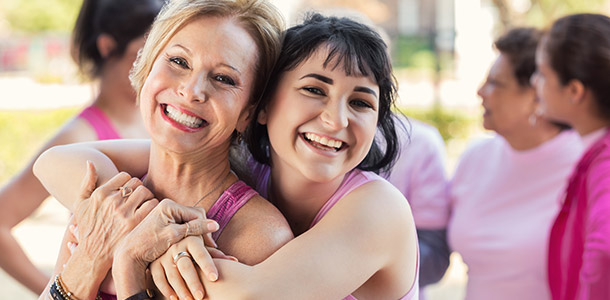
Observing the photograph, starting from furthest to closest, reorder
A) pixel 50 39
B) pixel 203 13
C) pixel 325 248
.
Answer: pixel 50 39, pixel 203 13, pixel 325 248

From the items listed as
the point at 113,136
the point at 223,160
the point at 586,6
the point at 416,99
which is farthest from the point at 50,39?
the point at 223,160

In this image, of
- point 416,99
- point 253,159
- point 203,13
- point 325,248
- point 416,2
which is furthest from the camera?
point 416,2

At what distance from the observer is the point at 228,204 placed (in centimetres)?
195

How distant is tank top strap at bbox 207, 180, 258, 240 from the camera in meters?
1.92

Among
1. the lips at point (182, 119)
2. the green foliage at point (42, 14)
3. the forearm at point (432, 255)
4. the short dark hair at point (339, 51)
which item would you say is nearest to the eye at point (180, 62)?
the lips at point (182, 119)

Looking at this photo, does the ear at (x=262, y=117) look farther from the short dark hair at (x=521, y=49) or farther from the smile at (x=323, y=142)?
the short dark hair at (x=521, y=49)

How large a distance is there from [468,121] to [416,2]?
11578 mm

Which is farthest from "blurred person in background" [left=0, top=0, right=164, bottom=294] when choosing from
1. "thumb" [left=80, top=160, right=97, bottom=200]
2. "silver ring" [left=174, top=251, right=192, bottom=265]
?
"silver ring" [left=174, top=251, right=192, bottom=265]

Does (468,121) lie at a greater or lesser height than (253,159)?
lesser

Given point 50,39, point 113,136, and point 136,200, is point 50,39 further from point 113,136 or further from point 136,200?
point 136,200

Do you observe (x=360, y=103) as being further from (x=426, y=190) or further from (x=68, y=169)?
(x=426, y=190)

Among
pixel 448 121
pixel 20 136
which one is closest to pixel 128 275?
pixel 20 136

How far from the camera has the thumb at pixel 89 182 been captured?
2006 mm

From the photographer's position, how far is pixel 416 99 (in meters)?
15.8
